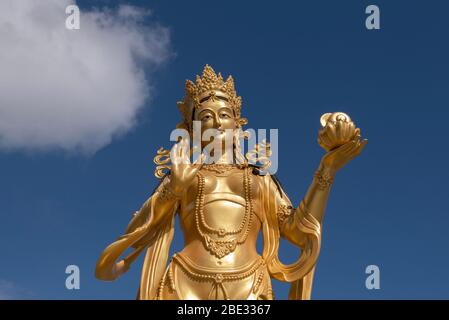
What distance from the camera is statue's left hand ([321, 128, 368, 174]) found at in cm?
784

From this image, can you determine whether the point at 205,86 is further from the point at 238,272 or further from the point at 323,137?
the point at 238,272

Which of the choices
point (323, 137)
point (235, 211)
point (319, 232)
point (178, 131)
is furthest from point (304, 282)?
point (178, 131)

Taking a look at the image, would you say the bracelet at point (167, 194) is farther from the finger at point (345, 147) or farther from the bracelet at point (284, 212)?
the finger at point (345, 147)

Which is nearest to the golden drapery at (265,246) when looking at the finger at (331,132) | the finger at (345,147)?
the finger at (345,147)

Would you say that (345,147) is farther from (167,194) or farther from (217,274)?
(167,194)

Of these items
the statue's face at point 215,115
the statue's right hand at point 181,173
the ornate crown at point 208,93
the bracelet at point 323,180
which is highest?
the ornate crown at point 208,93

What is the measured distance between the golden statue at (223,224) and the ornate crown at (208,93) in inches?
5.6

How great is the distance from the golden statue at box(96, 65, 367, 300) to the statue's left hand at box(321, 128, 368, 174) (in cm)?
1

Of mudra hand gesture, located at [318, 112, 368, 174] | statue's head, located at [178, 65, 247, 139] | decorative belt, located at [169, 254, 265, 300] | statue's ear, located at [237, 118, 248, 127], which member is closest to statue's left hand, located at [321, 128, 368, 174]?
mudra hand gesture, located at [318, 112, 368, 174]

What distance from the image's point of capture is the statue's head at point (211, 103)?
8.88m

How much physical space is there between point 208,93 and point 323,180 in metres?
1.96

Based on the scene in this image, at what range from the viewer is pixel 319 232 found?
26.6 feet

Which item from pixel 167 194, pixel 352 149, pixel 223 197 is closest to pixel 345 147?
pixel 352 149

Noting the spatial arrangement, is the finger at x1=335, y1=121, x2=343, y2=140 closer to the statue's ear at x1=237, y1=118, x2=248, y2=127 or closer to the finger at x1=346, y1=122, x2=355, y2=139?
the finger at x1=346, y1=122, x2=355, y2=139
